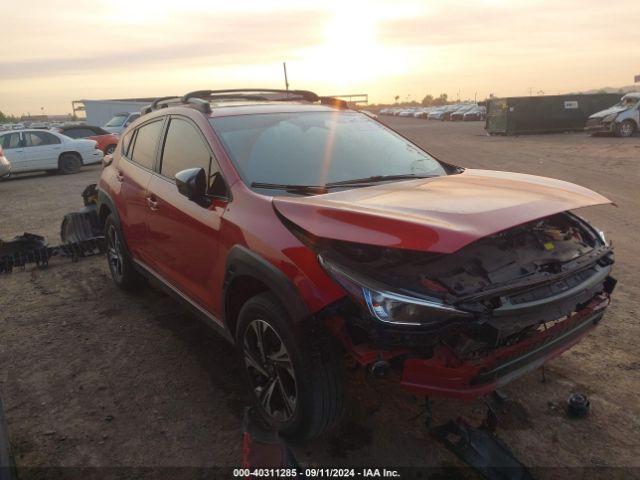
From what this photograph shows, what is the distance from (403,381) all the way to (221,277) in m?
1.31

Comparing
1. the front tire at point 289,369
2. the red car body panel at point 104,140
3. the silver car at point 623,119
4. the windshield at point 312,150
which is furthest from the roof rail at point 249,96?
the silver car at point 623,119

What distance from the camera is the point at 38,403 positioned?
3.34 meters

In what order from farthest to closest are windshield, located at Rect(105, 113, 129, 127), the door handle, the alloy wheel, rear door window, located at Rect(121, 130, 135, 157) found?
windshield, located at Rect(105, 113, 129, 127)
rear door window, located at Rect(121, 130, 135, 157)
the door handle
the alloy wheel

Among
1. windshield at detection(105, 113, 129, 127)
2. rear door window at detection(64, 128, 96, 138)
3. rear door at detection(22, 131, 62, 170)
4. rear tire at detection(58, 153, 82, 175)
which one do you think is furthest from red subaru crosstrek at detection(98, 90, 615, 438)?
windshield at detection(105, 113, 129, 127)

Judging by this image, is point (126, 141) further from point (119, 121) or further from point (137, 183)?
point (119, 121)

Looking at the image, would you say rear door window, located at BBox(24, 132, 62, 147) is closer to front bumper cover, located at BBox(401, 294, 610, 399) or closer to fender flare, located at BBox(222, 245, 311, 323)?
fender flare, located at BBox(222, 245, 311, 323)

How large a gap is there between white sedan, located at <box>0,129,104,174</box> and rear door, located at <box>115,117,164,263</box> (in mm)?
13228

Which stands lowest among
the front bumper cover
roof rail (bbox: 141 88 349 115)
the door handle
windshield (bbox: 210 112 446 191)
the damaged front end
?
the front bumper cover

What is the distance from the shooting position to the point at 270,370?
284 centimetres

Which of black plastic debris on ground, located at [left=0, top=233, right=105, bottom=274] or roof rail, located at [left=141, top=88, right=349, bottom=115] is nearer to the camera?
roof rail, located at [left=141, top=88, right=349, bottom=115]

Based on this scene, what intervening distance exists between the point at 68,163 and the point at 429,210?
16.9 meters

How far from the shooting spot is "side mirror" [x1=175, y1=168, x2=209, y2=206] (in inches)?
119

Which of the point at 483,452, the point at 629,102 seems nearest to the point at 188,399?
the point at 483,452

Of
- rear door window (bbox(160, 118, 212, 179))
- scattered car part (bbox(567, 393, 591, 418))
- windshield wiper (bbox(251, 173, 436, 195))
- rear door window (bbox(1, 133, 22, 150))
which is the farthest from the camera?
rear door window (bbox(1, 133, 22, 150))
